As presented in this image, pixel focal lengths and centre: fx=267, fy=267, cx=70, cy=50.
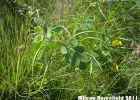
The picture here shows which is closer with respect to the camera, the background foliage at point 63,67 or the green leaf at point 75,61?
the green leaf at point 75,61

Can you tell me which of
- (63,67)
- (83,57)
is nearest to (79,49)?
(83,57)

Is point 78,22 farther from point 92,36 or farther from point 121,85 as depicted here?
point 121,85

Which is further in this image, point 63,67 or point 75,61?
point 63,67

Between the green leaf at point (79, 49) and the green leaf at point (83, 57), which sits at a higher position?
the green leaf at point (79, 49)

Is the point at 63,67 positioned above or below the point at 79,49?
below

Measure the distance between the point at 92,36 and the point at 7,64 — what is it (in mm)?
491

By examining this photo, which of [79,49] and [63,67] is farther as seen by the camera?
[63,67]

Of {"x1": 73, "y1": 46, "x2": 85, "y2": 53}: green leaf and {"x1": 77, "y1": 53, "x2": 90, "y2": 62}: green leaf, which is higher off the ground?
{"x1": 73, "y1": 46, "x2": 85, "y2": 53}: green leaf

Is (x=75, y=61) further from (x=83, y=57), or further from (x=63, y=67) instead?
(x=63, y=67)

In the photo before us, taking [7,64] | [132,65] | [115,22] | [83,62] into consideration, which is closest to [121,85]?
[132,65]

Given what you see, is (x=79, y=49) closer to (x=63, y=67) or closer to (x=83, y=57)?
(x=83, y=57)

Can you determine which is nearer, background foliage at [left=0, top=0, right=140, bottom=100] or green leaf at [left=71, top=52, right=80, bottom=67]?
green leaf at [left=71, top=52, right=80, bottom=67]

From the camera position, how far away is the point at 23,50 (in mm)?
1468

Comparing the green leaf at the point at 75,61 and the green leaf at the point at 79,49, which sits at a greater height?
the green leaf at the point at 79,49
